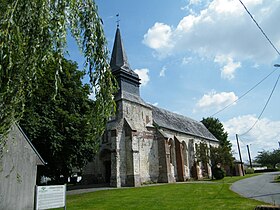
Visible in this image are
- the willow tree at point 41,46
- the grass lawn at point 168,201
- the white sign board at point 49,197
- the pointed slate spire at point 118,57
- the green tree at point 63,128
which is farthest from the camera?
the pointed slate spire at point 118,57

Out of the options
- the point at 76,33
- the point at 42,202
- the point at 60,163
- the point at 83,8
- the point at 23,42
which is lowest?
the point at 42,202

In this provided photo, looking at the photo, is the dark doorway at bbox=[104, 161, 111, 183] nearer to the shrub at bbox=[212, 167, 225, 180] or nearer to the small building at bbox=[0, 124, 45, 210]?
the shrub at bbox=[212, 167, 225, 180]

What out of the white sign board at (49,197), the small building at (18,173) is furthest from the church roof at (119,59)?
→ the white sign board at (49,197)

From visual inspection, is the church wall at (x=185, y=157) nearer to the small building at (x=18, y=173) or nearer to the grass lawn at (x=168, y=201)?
the grass lawn at (x=168, y=201)

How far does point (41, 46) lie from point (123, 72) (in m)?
22.5

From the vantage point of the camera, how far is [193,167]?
3391 centimetres

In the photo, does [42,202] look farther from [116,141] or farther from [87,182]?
[87,182]

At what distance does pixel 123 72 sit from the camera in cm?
2661

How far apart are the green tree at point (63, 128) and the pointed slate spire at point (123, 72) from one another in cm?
649

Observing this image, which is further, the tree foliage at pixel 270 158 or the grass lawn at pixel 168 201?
the tree foliage at pixel 270 158

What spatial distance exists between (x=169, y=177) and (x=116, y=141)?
24.8ft

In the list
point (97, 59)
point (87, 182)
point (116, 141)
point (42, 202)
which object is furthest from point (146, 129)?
point (97, 59)

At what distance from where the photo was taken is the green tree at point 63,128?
52.9ft

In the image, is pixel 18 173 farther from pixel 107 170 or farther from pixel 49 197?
pixel 107 170
